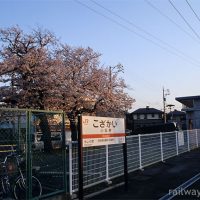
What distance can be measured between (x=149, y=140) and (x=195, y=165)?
210 centimetres

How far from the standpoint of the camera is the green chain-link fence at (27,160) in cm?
761

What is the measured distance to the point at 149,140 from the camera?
587 inches

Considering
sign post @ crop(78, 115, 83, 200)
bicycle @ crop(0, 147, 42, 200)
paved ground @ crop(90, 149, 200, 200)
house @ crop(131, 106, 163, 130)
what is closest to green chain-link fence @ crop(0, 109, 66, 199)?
bicycle @ crop(0, 147, 42, 200)

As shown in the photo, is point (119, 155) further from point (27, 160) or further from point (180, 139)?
point (180, 139)

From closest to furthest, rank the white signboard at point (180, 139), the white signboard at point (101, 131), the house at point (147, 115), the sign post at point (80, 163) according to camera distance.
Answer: the sign post at point (80, 163), the white signboard at point (101, 131), the white signboard at point (180, 139), the house at point (147, 115)

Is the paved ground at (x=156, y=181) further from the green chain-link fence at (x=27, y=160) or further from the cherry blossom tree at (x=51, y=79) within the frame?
the cherry blossom tree at (x=51, y=79)

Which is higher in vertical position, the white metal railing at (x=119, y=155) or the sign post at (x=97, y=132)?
the sign post at (x=97, y=132)

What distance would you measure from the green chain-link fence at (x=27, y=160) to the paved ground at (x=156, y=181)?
4.00 feet

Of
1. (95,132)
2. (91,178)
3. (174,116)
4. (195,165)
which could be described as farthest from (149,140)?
(174,116)

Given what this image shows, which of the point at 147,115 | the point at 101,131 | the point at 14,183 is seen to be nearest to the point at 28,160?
the point at 14,183

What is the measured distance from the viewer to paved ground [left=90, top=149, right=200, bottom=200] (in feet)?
29.6

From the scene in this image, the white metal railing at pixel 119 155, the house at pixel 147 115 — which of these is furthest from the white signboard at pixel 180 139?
the house at pixel 147 115

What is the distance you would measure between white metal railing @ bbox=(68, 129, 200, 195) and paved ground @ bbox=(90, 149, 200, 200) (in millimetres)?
451

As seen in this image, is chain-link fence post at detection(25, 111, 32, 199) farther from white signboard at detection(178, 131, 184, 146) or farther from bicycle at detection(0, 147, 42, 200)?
white signboard at detection(178, 131, 184, 146)
